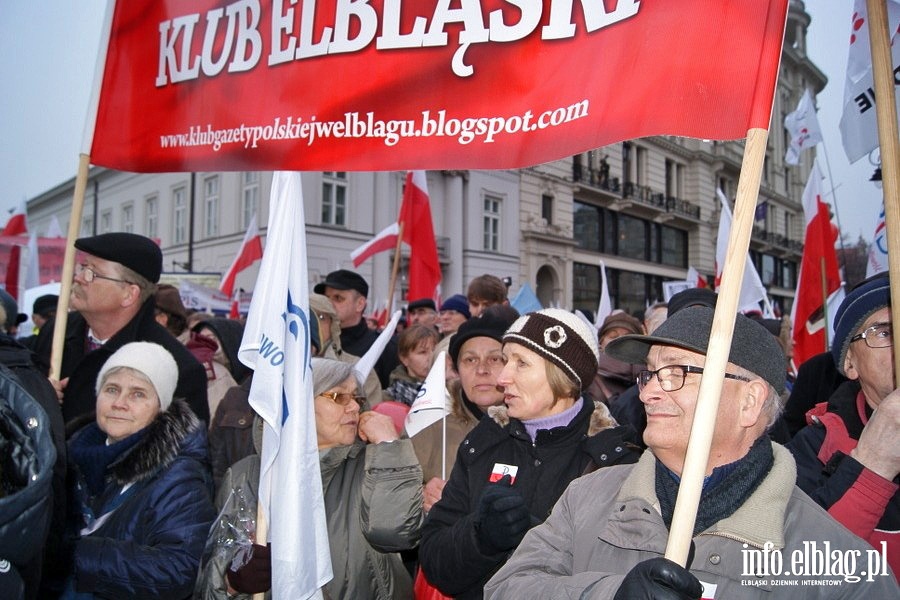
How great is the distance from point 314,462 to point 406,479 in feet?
1.14

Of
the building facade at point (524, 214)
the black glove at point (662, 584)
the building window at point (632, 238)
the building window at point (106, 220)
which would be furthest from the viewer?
the building window at point (632, 238)

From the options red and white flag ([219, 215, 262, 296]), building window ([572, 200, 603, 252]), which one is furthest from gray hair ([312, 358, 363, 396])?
building window ([572, 200, 603, 252])

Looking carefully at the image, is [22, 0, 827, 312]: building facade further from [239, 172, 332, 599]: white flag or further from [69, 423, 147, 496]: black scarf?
[239, 172, 332, 599]: white flag

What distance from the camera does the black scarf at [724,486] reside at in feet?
5.65

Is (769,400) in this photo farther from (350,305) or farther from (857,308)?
(350,305)

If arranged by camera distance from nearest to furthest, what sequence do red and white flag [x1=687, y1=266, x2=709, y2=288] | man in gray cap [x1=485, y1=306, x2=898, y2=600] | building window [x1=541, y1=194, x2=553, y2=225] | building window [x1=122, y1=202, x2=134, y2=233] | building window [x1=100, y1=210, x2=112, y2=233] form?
man in gray cap [x1=485, y1=306, x2=898, y2=600]
red and white flag [x1=687, y1=266, x2=709, y2=288]
building window [x1=122, y1=202, x2=134, y2=233]
building window [x1=541, y1=194, x2=553, y2=225]
building window [x1=100, y1=210, x2=112, y2=233]

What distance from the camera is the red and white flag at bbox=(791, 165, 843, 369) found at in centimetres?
601

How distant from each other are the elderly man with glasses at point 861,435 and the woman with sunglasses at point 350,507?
1.35m

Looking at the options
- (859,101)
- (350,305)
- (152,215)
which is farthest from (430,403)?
(152,215)

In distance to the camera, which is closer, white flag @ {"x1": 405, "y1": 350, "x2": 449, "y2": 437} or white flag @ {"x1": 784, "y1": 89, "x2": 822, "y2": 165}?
white flag @ {"x1": 405, "y1": 350, "x2": 449, "y2": 437}

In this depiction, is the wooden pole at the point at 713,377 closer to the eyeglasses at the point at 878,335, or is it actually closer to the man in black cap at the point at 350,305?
the eyeglasses at the point at 878,335

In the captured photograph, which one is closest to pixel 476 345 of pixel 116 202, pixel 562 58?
pixel 562 58

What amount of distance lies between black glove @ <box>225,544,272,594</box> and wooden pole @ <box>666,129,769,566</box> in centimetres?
152

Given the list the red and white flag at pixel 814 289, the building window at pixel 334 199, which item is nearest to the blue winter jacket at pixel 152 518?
the red and white flag at pixel 814 289
